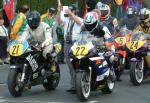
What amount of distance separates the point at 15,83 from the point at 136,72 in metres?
3.45

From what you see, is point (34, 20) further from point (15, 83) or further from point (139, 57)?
point (139, 57)

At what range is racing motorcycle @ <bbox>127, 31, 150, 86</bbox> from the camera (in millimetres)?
14102

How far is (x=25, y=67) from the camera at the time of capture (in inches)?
480

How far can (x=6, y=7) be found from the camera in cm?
2030

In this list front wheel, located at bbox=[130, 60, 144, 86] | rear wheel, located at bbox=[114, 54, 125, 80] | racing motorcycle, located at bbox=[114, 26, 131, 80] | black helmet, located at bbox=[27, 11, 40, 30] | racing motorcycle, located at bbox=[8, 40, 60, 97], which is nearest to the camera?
racing motorcycle, located at bbox=[8, 40, 60, 97]

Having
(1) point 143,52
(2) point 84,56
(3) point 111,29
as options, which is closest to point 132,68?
(1) point 143,52

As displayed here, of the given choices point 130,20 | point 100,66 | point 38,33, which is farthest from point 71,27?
point 130,20

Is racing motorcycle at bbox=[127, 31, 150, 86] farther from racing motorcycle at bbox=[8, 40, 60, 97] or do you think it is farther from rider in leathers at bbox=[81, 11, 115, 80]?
racing motorcycle at bbox=[8, 40, 60, 97]

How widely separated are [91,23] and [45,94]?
2.11m

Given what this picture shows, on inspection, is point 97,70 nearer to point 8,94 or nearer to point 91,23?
point 91,23

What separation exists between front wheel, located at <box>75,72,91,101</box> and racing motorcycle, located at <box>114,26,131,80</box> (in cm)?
328

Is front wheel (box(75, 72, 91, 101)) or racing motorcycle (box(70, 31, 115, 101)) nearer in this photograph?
front wheel (box(75, 72, 91, 101))

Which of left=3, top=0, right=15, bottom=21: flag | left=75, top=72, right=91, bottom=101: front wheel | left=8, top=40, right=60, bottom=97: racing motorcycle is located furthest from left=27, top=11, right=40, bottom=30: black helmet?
left=3, top=0, right=15, bottom=21: flag

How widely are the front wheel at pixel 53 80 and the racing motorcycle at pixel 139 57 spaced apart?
6.02ft
